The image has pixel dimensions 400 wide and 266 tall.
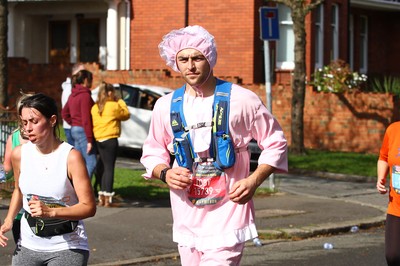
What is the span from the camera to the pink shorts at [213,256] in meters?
5.70

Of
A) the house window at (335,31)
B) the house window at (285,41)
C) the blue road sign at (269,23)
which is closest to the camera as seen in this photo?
the blue road sign at (269,23)

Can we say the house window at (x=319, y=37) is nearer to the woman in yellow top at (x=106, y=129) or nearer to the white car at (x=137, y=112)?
the white car at (x=137, y=112)

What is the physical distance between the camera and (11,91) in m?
28.7

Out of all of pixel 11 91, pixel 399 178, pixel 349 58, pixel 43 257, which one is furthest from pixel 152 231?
pixel 349 58

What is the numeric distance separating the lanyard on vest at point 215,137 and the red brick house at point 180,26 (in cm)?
1837

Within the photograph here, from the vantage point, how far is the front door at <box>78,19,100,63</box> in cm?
3150

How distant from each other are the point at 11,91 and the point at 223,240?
77.6 feet

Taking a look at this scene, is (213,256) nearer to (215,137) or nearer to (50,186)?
(215,137)

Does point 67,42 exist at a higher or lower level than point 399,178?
higher

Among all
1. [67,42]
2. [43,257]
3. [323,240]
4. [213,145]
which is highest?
[67,42]

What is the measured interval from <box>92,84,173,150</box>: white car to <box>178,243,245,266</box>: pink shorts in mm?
14669

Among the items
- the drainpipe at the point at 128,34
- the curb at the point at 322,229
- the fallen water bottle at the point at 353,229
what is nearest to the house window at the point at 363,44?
the drainpipe at the point at 128,34

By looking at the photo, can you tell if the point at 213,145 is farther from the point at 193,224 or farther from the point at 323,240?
the point at 323,240

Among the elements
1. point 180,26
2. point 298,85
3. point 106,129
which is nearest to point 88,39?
point 180,26
